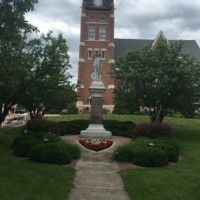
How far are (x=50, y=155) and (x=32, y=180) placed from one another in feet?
9.20

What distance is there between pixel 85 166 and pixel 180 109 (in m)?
12.6

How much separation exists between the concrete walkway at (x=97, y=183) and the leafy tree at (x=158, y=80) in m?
9.86

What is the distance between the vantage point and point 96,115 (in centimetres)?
1927

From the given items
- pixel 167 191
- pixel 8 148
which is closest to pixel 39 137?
pixel 8 148

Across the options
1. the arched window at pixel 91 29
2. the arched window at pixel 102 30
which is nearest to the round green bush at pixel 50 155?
the arched window at pixel 91 29

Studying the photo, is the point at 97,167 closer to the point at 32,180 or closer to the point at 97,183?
the point at 97,183

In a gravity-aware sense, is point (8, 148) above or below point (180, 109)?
below

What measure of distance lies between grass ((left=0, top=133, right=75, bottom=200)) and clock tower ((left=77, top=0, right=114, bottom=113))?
42.8m

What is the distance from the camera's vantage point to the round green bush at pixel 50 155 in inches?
435

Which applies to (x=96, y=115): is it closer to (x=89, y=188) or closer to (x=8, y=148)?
(x=8, y=148)

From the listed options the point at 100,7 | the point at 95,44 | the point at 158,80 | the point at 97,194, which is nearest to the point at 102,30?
the point at 95,44

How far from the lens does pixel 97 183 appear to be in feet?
28.5

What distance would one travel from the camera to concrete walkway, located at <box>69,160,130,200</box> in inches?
293

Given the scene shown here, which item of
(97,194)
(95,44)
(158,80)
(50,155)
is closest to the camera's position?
(97,194)
